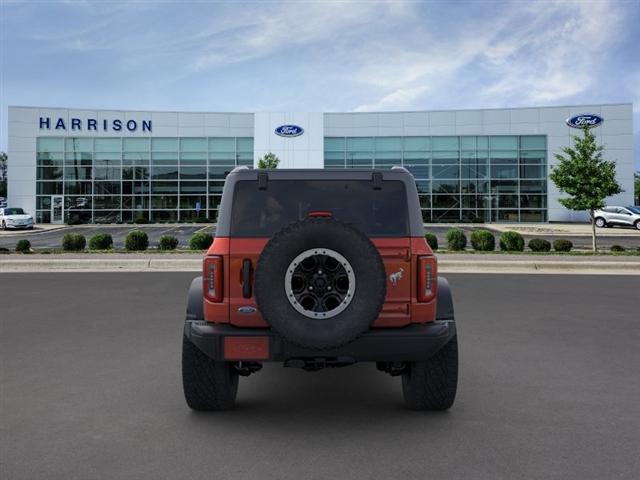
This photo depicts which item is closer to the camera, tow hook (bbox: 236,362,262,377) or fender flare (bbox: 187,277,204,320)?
tow hook (bbox: 236,362,262,377)

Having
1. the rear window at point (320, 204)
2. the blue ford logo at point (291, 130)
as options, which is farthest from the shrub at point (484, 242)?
the blue ford logo at point (291, 130)

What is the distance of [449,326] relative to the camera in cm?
413

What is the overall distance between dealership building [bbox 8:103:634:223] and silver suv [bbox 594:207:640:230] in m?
6.12

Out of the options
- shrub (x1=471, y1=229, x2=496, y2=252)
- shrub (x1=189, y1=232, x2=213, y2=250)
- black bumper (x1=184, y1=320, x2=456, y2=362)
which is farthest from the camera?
shrub (x1=189, y1=232, x2=213, y2=250)

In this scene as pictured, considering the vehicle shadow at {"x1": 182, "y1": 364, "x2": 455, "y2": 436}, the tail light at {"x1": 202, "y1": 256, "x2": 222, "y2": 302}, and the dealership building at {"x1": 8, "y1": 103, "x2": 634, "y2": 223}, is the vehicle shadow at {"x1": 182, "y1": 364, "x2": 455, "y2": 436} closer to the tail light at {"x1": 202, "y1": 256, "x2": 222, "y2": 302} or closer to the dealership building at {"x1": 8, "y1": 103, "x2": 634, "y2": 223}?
the tail light at {"x1": 202, "y1": 256, "x2": 222, "y2": 302}

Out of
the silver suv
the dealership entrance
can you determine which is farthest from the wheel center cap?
the dealership entrance

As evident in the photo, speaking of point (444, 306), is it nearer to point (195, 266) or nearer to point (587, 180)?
point (195, 266)

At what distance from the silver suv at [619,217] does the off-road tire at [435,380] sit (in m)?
36.6

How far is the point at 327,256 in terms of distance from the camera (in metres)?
3.70

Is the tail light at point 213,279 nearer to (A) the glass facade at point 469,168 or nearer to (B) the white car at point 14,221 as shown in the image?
(B) the white car at point 14,221

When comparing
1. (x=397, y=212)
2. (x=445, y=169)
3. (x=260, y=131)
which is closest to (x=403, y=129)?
(x=445, y=169)

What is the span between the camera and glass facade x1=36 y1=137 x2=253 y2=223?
148 feet

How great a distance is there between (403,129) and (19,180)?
31318 mm

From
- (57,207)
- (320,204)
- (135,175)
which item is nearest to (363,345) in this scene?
(320,204)
